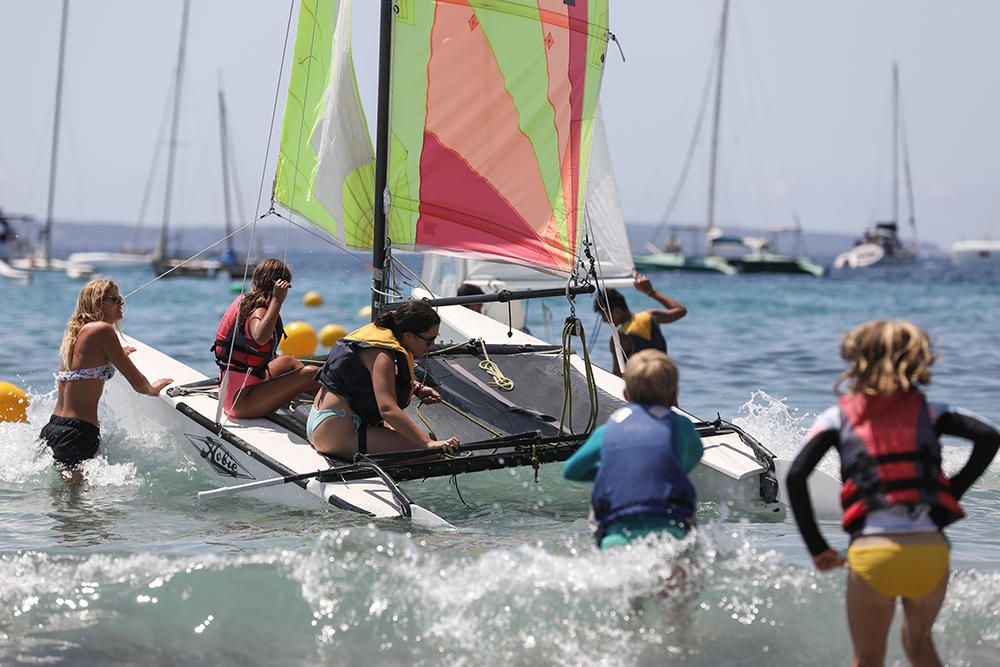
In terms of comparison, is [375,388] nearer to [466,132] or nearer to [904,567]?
[466,132]

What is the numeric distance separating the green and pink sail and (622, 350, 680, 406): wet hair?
11.1ft

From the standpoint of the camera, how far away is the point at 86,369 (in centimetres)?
634

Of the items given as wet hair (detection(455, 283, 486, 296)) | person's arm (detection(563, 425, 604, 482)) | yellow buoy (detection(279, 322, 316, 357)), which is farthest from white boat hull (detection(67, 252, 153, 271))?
person's arm (detection(563, 425, 604, 482))

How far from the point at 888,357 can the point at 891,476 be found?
0.32 meters

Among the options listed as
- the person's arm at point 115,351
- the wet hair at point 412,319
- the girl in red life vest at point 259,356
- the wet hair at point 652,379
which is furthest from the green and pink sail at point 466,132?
the wet hair at point 652,379

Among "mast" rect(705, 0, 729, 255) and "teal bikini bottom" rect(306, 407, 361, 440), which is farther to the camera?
"mast" rect(705, 0, 729, 255)

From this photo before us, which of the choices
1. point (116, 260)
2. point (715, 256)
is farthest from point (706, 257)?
point (116, 260)

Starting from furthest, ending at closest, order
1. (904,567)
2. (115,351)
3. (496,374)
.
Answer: (496,374) < (115,351) < (904,567)

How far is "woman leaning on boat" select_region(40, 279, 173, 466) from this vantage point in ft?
20.7

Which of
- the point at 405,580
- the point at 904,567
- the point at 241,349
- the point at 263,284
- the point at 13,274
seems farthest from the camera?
the point at 13,274

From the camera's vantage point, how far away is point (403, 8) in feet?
22.4

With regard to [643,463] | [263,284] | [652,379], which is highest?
[652,379]

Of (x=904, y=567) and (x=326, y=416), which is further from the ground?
(x=904, y=567)

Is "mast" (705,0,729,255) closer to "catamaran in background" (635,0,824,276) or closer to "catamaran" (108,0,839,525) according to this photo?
"catamaran in background" (635,0,824,276)
